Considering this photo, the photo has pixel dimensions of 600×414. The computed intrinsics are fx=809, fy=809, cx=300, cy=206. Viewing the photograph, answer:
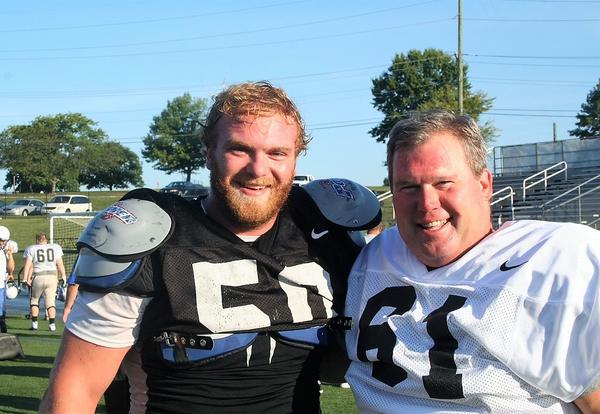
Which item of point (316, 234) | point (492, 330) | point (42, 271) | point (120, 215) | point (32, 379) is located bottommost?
point (32, 379)

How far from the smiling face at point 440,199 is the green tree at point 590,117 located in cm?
6452

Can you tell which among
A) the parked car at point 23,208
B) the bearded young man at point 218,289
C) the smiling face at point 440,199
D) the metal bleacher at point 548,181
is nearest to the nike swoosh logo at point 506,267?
the smiling face at point 440,199

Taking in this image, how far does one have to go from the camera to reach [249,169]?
258cm

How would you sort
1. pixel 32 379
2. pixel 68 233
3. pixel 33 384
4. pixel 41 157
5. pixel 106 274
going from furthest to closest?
pixel 41 157 < pixel 68 233 < pixel 32 379 < pixel 33 384 < pixel 106 274

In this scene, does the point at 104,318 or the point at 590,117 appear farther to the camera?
the point at 590,117

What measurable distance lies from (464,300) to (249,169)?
0.78 metres

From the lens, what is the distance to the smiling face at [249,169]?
2.59m

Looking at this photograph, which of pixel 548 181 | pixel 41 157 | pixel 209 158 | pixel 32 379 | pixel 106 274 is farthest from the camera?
pixel 41 157

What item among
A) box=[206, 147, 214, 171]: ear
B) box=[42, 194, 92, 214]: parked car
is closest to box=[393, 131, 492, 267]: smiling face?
box=[206, 147, 214, 171]: ear

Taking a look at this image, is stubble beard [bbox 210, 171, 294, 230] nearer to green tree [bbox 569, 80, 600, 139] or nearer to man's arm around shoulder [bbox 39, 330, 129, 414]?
man's arm around shoulder [bbox 39, 330, 129, 414]

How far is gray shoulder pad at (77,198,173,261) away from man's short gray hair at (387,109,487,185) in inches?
30.0

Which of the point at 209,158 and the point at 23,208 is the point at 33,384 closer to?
the point at 209,158

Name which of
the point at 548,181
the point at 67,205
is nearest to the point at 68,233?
the point at 67,205

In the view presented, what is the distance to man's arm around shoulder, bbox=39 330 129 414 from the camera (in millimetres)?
2342
